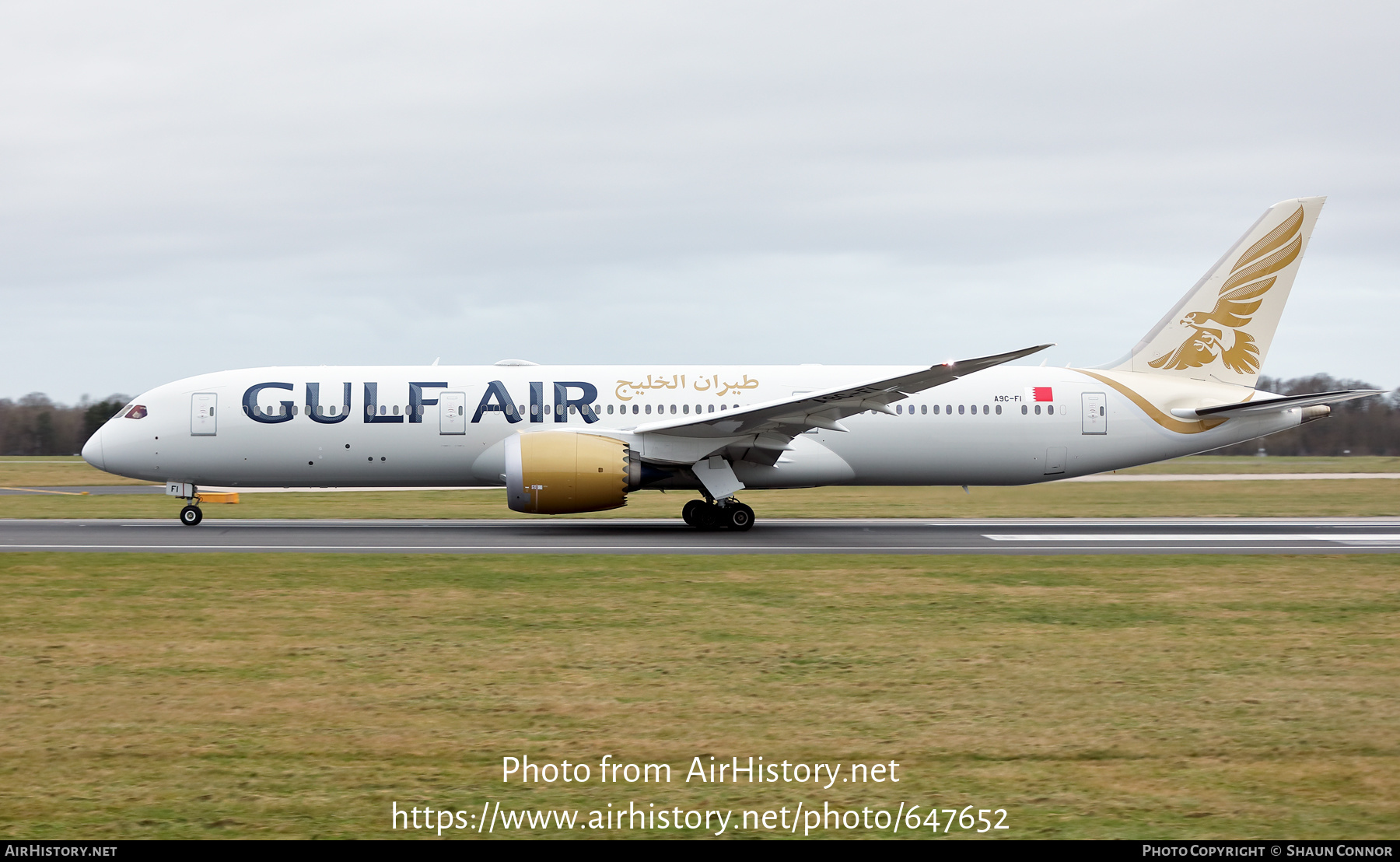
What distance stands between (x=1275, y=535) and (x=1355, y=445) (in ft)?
157

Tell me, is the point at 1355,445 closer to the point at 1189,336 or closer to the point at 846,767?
the point at 1189,336

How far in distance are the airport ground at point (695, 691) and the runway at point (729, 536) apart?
258cm

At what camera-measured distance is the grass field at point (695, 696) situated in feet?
18.6

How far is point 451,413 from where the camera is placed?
73.7 feet

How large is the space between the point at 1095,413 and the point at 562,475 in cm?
1162

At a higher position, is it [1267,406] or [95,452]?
[1267,406]

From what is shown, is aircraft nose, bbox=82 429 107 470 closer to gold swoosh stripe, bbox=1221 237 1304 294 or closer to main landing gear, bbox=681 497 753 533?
main landing gear, bbox=681 497 753 533

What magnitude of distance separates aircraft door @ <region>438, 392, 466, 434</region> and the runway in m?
2.01

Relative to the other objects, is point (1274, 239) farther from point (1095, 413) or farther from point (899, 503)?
point (899, 503)

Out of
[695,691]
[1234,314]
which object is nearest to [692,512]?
[1234,314]

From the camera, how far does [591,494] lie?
66.0ft

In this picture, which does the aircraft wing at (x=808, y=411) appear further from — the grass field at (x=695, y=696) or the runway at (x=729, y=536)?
the grass field at (x=695, y=696)

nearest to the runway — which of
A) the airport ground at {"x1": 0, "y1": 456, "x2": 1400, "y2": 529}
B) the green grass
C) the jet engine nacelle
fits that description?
the jet engine nacelle

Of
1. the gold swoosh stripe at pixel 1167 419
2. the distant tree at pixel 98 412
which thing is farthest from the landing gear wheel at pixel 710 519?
the distant tree at pixel 98 412
